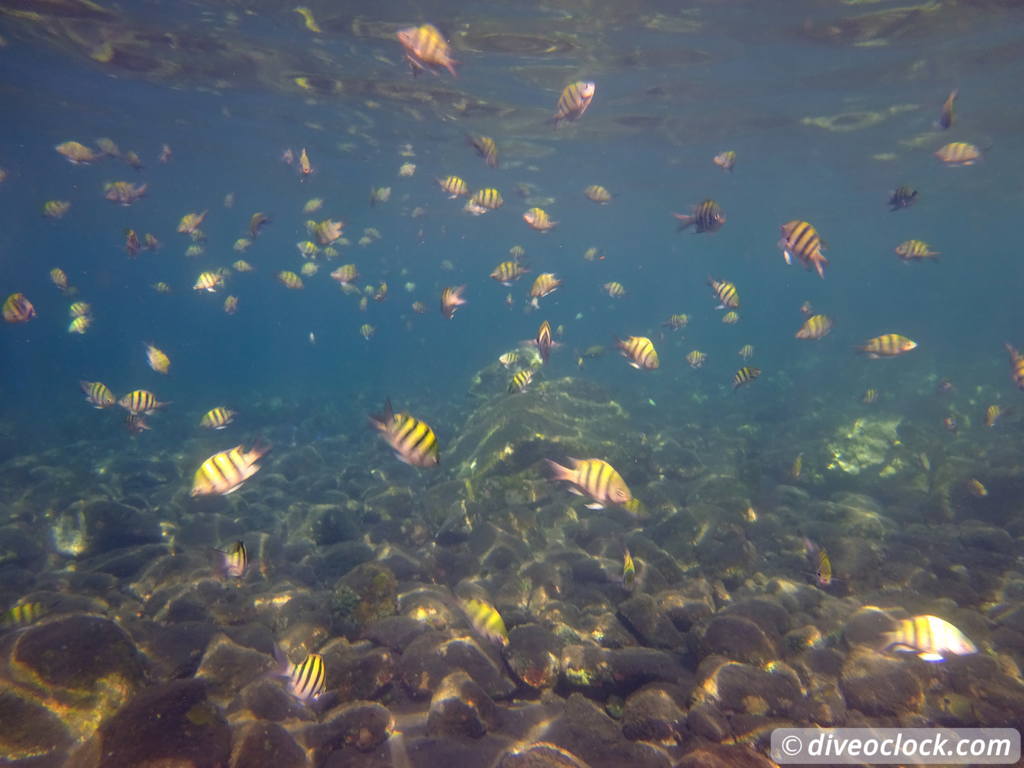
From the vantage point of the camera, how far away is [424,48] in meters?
5.23

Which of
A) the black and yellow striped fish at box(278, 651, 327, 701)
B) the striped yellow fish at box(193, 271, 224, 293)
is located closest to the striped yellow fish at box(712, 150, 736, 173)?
the black and yellow striped fish at box(278, 651, 327, 701)

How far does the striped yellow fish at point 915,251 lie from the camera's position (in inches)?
352

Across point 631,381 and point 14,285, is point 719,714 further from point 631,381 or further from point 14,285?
point 14,285

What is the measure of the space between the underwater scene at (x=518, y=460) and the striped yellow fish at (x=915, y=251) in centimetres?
6

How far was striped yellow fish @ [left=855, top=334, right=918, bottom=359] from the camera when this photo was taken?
8508 mm

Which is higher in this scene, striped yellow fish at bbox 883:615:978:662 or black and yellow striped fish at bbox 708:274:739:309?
black and yellow striped fish at bbox 708:274:739:309

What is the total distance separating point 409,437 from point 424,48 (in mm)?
3755

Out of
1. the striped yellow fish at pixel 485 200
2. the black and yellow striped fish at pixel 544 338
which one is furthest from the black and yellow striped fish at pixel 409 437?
the striped yellow fish at pixel 485 200

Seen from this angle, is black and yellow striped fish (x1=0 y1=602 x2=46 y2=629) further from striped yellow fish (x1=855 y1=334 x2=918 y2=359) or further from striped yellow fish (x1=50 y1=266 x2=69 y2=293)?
striped yellow fish (x1=855 y1=334 x2=918 y2=359)

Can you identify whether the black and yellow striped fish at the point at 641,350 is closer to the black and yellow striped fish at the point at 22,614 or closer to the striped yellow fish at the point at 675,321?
the striped yellow fish at the point at 675,321

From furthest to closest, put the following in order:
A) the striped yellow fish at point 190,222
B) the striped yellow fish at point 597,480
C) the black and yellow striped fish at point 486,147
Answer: the striped yellow fish at point 190,222, the black and yellow striped fish at point 486,147, the striped yellow fish at point 597,480

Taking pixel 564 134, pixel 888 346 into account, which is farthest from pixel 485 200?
pixel 564 134

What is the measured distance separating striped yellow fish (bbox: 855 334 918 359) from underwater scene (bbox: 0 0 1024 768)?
71 mm

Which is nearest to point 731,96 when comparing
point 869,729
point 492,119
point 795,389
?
point 492,119
